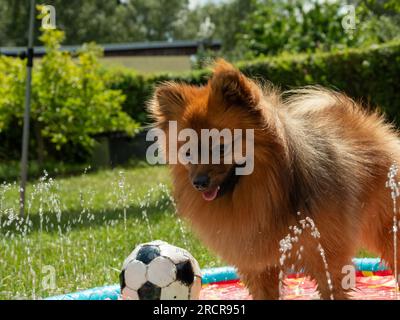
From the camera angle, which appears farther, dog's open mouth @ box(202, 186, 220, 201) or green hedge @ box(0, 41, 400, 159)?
green hedge @ box(0, 41, 400, 159)

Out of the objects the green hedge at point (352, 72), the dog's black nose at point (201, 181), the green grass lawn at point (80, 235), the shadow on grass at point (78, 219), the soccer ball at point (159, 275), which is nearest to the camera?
the dog's black nose at point (201, 181)

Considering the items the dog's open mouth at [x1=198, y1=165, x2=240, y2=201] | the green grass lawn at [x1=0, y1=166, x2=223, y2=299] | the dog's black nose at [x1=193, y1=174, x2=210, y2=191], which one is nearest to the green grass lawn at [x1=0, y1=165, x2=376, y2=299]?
the green grass lawn at [x1=0, y1=166, x2=223, y2=299]

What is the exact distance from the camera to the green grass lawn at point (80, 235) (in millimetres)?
4902

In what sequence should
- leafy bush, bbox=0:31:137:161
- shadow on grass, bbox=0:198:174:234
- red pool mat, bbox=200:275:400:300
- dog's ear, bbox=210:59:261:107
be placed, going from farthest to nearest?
1. leafy bush, bbox=0:31:137:161
2. shadow on grass, bbox=0:198:174:234
3. red pool mat, bbox=200:275:400:300
4. dog's ear, bbox=210:59:261:107

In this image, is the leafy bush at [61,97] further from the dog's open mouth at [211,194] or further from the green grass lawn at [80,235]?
the dog's open mouth at [211,194]

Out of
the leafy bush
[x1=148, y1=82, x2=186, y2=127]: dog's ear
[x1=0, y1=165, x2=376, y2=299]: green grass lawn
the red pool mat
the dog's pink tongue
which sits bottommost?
the red pool mat

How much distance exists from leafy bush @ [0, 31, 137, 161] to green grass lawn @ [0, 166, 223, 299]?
2413 millimetres

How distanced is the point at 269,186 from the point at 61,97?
31.5 feet

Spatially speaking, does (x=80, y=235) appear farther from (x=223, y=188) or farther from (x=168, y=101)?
(x=223, y=188)

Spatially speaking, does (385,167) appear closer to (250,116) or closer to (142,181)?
(250,116)

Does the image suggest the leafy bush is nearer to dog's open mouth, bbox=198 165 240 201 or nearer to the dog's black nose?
dog's open mouth, bbox=198 165 240 201

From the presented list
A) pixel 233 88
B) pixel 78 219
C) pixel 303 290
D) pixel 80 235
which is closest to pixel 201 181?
pixel 233 88

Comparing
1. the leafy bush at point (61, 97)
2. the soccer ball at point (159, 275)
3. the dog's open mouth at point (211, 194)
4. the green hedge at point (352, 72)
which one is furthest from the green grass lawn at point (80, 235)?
the green hedge at point (352, 72)

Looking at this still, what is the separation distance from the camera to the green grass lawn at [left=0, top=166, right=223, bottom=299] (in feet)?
16.1
